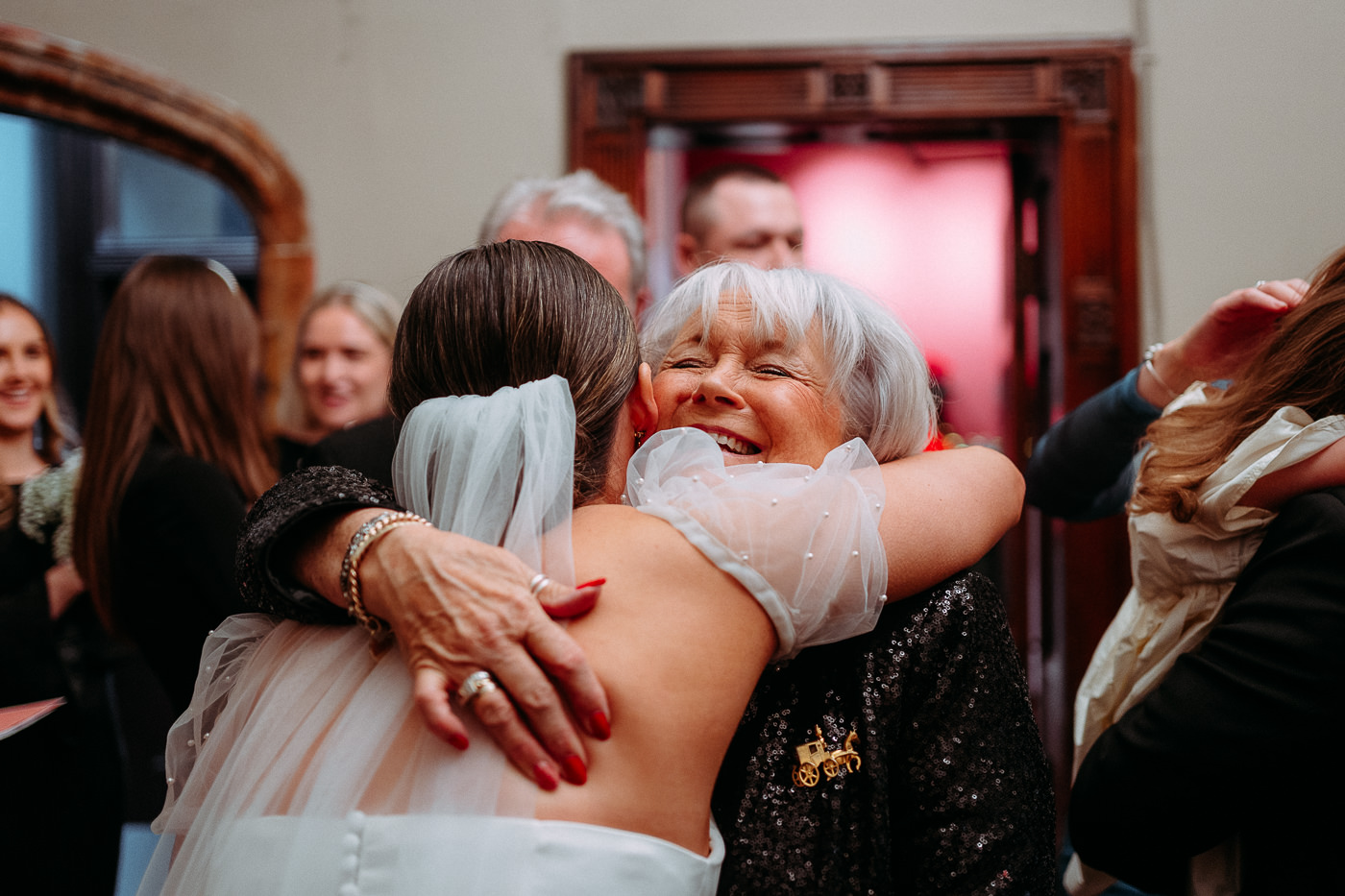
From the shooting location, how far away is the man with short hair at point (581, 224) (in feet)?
7.62

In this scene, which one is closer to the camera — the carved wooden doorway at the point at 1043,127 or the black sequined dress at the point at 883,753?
the black sequined dress at the point at 883,753

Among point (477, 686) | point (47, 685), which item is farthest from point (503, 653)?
point (47, 685)

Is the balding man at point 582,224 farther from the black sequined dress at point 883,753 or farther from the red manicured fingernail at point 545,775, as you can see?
the red manicured fingernail at point 545,775

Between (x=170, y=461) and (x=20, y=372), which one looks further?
(x=20, y=372)

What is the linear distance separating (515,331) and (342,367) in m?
2.24

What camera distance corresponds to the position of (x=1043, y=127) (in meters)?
3.66

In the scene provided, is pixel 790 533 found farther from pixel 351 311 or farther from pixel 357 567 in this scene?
pixel 351 311

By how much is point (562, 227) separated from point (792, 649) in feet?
4.63

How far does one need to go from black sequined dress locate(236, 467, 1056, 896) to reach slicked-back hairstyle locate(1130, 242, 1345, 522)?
0.42 metres

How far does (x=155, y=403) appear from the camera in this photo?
89.4 inches

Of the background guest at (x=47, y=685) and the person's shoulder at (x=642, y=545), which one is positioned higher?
the person's shoulder at (x=642, y=545)

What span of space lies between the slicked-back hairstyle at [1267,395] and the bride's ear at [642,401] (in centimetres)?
82

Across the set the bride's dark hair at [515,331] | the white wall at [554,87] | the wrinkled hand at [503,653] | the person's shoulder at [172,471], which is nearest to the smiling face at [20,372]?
the person's shoulder at [172,471]

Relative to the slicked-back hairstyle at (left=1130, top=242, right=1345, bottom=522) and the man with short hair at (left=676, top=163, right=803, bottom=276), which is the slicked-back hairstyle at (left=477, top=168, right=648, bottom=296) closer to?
the man with short hair at (left=676, top=163, right=803, bottom=276)
